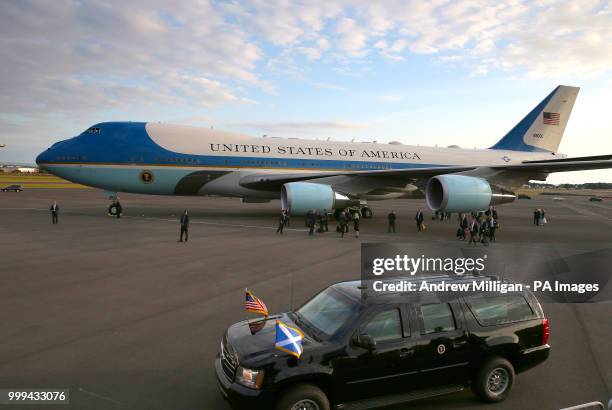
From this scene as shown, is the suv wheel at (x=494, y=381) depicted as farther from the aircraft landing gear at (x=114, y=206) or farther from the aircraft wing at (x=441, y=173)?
the aircraft landing gear at (x=114, y=206)

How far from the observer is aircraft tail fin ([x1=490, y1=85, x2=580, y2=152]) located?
26.6 meters

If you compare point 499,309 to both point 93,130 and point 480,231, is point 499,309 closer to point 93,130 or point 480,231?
point 480,231

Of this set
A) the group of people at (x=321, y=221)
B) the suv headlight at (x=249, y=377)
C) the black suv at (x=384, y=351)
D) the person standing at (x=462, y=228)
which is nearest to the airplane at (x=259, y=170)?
the group of people at (x=321, y=221)

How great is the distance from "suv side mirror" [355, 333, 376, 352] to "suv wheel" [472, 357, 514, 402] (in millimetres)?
1589

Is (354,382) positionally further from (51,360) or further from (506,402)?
(51,360)

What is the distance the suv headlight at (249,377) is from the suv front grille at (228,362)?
96mm

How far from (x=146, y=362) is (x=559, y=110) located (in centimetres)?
3097

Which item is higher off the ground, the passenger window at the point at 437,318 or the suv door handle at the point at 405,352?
the passenger window at the point at 437,318

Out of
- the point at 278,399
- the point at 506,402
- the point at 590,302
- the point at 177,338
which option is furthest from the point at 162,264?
the point at 590,302

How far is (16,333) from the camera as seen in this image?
6199 millimetres

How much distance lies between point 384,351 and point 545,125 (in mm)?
29799

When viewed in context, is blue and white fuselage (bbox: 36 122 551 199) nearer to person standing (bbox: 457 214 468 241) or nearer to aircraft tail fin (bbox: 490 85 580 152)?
person standing (bbox: 457 214 468 241)

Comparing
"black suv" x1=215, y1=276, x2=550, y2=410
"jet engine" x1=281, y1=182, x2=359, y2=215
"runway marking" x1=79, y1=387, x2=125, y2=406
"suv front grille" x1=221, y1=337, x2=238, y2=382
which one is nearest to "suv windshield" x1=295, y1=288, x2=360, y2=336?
"black suv" x1=215, y1=276, x2=550, y2=410

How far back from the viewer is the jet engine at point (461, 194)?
17.5 metres
